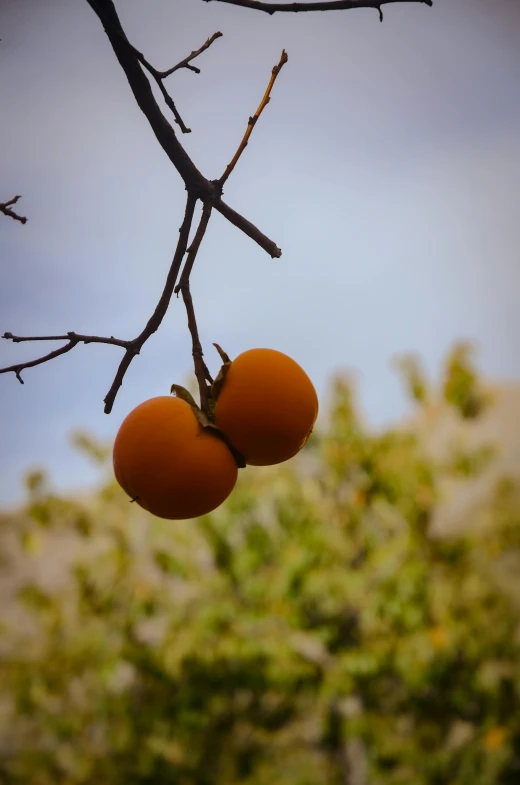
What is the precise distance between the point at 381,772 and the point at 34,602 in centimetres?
293

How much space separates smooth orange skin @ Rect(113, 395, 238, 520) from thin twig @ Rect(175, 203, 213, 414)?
48 mm

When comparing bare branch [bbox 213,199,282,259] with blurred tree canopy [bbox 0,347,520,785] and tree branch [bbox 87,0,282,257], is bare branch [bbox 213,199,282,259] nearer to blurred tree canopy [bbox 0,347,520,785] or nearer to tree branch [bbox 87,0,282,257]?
tree branch [bbox 87,0,282,257]

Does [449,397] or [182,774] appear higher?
[449,397]

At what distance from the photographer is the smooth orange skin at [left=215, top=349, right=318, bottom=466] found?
0.85 metres

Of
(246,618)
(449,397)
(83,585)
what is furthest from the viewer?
(449,397)

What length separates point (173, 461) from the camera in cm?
82

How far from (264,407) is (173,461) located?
162 mm

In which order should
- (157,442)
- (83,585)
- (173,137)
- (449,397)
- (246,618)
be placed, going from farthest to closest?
(449,397) < (83,585) < (246,618) < (173,137) < (157,442)

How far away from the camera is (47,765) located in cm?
404

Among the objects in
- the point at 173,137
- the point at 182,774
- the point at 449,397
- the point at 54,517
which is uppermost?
the point at 449,397

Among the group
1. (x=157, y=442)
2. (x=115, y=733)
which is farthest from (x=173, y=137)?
(x=115, y=733)

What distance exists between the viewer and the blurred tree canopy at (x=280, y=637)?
3.90m

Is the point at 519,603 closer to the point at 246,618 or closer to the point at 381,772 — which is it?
the point at 381,772

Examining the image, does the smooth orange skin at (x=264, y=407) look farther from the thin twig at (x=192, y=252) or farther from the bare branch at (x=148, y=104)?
the bare branch at (x=148, y=104)
